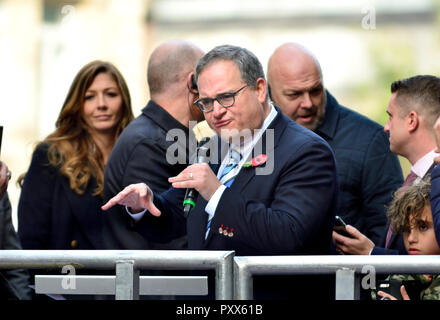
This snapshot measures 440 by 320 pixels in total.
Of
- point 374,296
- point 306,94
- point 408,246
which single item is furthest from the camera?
point 306,94

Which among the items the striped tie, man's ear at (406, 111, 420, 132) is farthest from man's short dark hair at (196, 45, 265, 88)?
man's ear at (406, 111, 420, 132)

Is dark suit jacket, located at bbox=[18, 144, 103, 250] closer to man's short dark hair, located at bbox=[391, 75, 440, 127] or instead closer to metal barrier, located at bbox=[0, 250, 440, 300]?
man's short dark hair, located at bbox=[391, 75, 440, 127]

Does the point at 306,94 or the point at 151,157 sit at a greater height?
the point at 306,94

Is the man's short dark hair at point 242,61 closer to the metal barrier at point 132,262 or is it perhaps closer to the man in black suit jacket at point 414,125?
the man in black suit jacket at point 414,125

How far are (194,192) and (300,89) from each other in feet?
4.79

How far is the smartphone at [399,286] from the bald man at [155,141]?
1066 mm

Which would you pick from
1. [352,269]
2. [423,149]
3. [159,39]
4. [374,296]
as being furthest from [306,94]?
[159,39]

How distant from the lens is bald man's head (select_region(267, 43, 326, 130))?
14.4 feet

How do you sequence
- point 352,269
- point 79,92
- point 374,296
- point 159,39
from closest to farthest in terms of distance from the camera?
1. point 352,269
2. point 374,296
3. point 79,92
4. point 159,39

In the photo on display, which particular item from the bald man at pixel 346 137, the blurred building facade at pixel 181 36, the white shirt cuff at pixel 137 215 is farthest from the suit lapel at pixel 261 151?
the blurred building facade at pixel 181 36

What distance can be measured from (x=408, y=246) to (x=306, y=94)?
1.25 meters

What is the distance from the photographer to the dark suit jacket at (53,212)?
4543 mm

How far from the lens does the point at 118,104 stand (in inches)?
189
